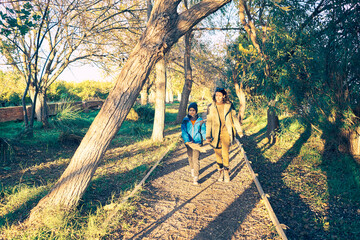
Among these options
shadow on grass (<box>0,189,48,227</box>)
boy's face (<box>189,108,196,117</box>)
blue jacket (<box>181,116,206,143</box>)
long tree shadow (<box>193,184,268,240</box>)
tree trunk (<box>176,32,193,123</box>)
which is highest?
tree trunk (<box>176,32,193,123</box>)

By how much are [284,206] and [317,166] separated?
2.93m

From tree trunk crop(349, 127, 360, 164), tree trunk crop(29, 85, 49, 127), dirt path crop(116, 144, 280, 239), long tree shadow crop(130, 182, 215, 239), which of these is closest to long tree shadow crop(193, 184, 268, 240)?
dirt path crop(116, 144, 280, 239)

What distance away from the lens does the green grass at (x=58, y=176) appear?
3.48m

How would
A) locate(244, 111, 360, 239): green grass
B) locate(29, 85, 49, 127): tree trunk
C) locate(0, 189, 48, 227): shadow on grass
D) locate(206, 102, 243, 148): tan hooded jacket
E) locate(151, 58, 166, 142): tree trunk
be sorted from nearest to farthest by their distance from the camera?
locate(0, 189, 48, 227): shadow on grass < locate(244, 111, 360, 239): green grass < locate(206, 102, 243, 148): tan hooded jacket < locate(151, 58, 166, 142): tree trunk < locate(29, 85, 49, 127): tree trunk

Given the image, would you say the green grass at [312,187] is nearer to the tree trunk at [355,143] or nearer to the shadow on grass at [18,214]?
the tree trunk at [355,143]

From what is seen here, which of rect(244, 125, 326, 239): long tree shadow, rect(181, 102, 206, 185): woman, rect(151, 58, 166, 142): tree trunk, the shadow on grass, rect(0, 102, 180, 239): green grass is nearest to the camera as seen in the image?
rect(0, 102, 180, 239): green grass

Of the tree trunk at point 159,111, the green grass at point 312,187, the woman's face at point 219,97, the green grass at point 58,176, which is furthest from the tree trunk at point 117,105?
the tree trunk at point 159,111

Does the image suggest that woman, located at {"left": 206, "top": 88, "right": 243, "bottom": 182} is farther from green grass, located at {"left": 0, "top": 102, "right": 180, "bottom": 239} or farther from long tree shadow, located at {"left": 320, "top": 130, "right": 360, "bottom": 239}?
long tree shadow, located at {"left": 320, "top": 130, "right": 360, "bottom": 239}

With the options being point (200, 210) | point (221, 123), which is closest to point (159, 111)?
point (221, 123)

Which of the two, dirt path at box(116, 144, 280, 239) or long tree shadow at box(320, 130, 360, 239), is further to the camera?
long tree shadow at box(320, 130, 360, 239)

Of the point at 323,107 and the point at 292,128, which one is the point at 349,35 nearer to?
the point at 323,107

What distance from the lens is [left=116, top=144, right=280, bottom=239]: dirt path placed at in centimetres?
359

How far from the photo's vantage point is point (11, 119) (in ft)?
42.5

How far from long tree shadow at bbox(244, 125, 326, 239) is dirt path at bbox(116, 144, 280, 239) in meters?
0.42
